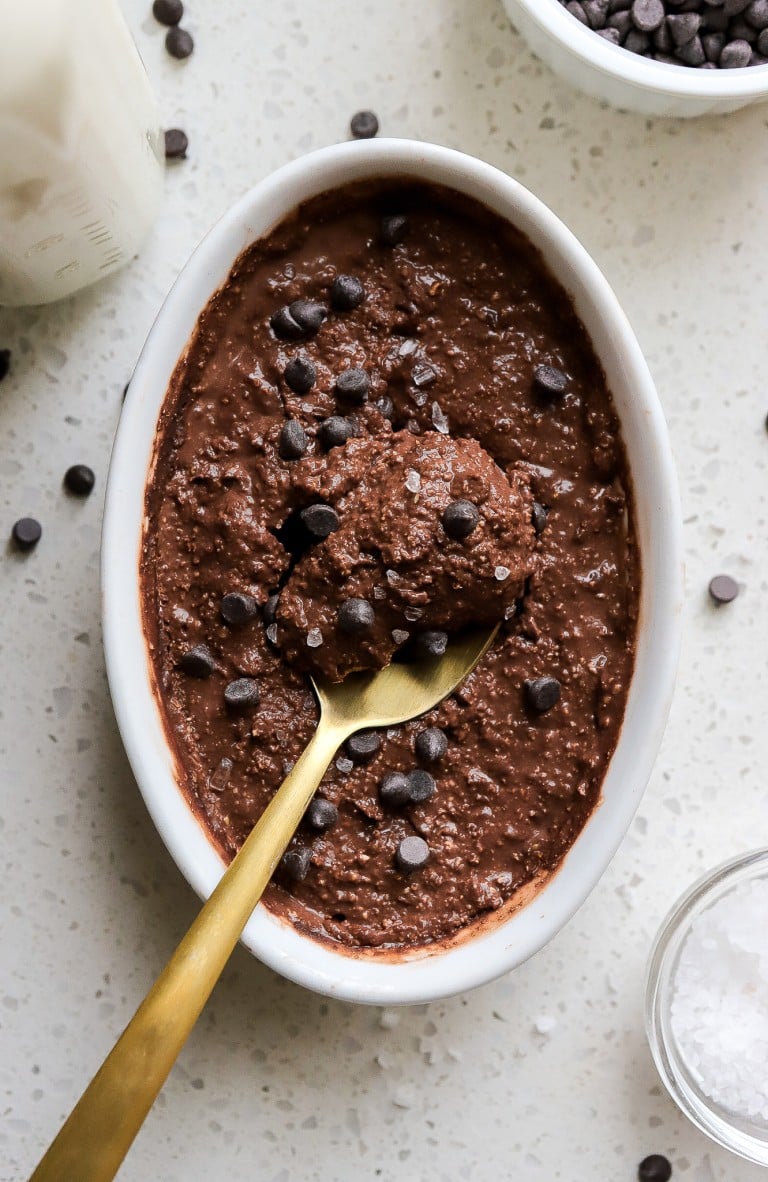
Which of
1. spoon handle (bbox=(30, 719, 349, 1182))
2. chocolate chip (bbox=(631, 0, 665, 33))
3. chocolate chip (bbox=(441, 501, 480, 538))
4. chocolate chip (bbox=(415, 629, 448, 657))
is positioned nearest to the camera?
spoon handle (bbox=(30, 719, 349, 1182))

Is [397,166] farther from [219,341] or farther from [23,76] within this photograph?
[23,76]

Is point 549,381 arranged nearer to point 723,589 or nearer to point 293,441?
point 293,441

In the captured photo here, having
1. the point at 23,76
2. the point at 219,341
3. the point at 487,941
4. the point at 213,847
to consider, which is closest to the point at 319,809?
the point at 213,847

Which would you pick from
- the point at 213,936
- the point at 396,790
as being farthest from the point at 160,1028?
the point at 396,790

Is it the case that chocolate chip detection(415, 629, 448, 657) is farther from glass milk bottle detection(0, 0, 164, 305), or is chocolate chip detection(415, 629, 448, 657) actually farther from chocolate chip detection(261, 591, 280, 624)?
glass milk bottle detection(0, 0, 164, 305)

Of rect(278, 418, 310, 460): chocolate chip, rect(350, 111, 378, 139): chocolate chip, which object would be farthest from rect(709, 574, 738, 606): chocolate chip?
rect(350, 111, 378, 139): chocolate chip

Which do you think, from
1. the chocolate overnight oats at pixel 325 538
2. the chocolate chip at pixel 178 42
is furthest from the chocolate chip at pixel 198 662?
the chocolate chip at pixel 178 42

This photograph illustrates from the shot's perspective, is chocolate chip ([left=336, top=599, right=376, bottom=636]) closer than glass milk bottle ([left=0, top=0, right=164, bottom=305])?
No
